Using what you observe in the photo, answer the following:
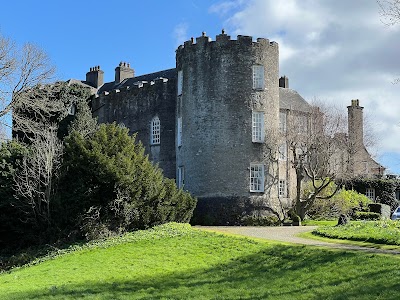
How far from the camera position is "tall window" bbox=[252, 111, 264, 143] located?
32.5 meters

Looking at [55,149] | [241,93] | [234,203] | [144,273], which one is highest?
[241,93]

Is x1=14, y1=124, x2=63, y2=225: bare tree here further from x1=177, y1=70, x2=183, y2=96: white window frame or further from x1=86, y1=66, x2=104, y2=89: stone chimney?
x1=86, y1=66, x2=104, y2=89: stone chimney

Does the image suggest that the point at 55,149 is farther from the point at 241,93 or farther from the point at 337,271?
the point at 337,271

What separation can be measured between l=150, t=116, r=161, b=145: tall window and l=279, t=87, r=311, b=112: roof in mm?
9213

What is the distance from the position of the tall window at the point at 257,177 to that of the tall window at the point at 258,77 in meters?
4.69

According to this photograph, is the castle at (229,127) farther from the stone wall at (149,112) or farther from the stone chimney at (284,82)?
the stone chimney at (284,82)

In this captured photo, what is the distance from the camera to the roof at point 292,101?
4143 cm

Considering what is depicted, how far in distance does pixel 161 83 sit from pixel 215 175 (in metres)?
8.98

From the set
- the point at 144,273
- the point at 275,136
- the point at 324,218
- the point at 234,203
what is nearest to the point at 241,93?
the point at 275,136

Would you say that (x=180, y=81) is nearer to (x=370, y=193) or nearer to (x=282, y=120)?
(x=282, y=120)

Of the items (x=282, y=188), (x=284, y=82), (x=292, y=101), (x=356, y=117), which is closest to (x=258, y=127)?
(x=282, y=188)

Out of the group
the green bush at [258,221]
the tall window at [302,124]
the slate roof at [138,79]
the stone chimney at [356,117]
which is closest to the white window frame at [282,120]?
the tall window at [302,124]

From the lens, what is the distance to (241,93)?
106ft

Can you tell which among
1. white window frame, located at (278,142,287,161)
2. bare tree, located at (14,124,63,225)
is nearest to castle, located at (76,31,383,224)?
white window frame, located at (278,142,287,161)
